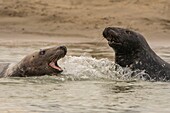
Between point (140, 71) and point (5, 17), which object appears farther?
point (5, 17)

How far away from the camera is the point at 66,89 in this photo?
10.0m

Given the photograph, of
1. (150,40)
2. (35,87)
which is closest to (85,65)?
(35,87)

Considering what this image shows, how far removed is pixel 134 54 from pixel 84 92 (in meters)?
1.72

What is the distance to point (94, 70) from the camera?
38.1 ft

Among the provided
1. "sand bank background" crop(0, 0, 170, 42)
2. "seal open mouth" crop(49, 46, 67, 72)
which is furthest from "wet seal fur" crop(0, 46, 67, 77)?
"sand bank background" crop(0, 0, 170, 42)

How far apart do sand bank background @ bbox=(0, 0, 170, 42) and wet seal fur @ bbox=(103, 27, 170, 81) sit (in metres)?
8.68

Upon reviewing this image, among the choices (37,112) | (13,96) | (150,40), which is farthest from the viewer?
(150,40)

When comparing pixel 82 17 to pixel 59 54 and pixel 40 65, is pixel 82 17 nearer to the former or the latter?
pixel 40 65

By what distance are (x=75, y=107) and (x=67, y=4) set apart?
13.8 metres

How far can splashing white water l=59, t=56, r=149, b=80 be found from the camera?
1108 centimetres

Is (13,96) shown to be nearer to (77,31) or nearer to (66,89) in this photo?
(66,89)

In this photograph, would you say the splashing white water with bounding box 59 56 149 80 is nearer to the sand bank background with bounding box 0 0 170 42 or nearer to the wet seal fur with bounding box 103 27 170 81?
A: the wet seal fur with bounding box 103 27 170 81

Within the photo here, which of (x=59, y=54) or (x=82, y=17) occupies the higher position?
(x=59, y=54)

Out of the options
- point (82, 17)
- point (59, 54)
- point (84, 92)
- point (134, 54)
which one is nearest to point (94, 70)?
point (134, 54)
